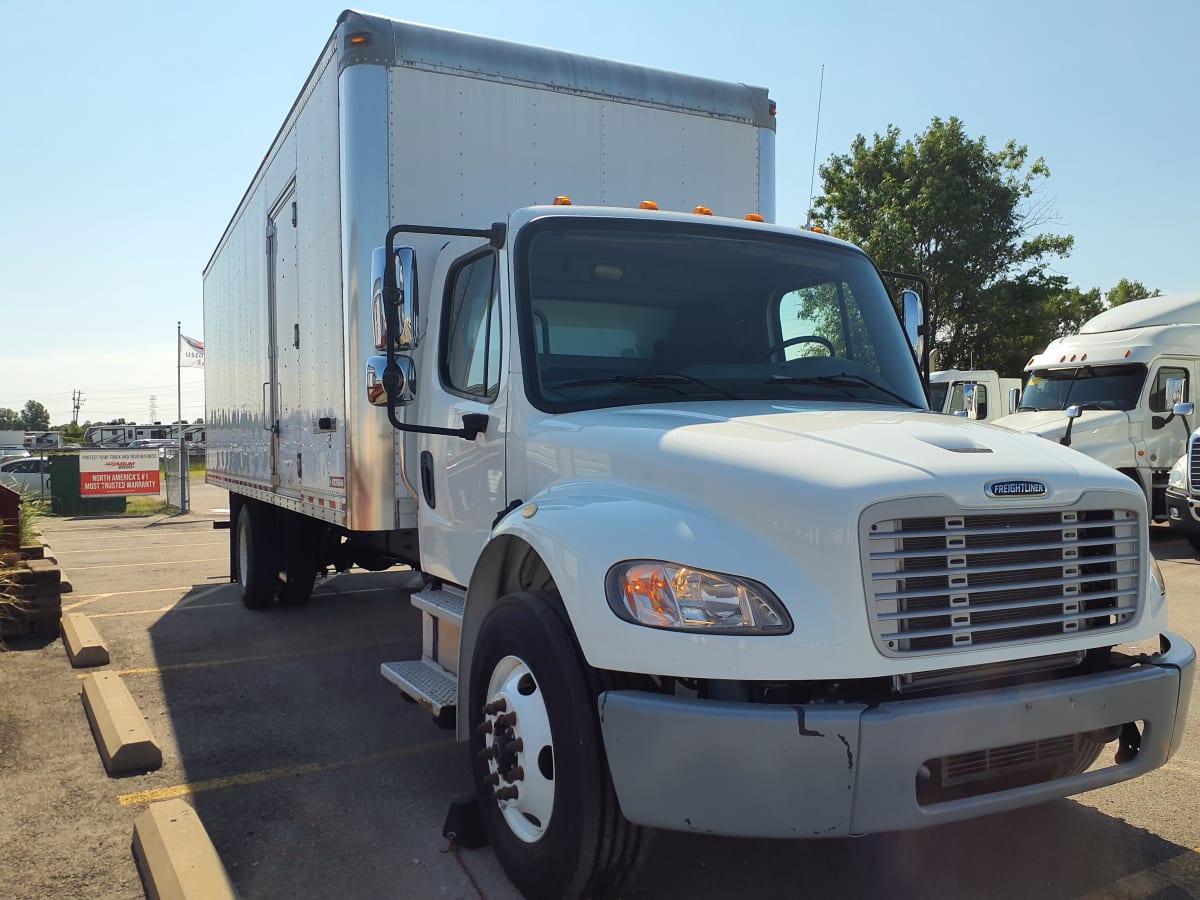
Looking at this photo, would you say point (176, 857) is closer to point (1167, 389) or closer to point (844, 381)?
point (844, 381)

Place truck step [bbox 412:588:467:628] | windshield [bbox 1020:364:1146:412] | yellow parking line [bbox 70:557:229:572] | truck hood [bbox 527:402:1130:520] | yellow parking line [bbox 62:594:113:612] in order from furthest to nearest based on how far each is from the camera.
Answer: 1. windshield [bbox 1020:364:1146:412]
2. yellow parking line [bbox 70:557:229:572]
3. yellow parking line [bbox 62:594:113:612]
4. truck step [bbox 412:588:467:628]
5. truck hood [bbox 527:402:1130:520]

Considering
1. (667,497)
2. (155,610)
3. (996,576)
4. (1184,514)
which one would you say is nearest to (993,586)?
(996,576)

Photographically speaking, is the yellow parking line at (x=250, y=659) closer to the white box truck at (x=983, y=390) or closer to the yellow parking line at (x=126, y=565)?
the yellow parking line at (x=126, y=565)

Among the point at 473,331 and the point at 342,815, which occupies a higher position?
the point at 473,331

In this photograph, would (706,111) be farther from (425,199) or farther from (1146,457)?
(1146,457)

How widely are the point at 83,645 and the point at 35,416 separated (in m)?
178

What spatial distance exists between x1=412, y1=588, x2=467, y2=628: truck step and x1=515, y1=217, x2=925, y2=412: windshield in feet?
3.74

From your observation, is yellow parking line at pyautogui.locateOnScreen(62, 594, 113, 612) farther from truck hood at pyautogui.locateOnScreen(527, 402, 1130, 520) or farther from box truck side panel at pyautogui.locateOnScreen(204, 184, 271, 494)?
truck hood at pyautogui.locateOnScreen(527, 402, 1130, 520)

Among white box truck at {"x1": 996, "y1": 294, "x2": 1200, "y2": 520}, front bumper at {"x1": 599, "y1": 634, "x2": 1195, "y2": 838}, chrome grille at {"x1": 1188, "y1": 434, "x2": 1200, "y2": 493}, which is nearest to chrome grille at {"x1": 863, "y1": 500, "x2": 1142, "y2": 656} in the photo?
front bumper at {"x1": 599, "y1": 634, "x2": 1195, "y2": 838}

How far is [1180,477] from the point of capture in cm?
1223

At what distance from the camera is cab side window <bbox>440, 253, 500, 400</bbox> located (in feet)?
13.7

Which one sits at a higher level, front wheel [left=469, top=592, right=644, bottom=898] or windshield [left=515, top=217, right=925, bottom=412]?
windshield [left=515, top=217, right=925, bottom=412]

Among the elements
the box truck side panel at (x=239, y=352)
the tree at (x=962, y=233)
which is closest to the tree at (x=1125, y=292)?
the tree at (x=962, y=233)

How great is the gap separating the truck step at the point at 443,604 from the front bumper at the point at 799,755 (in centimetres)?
167
